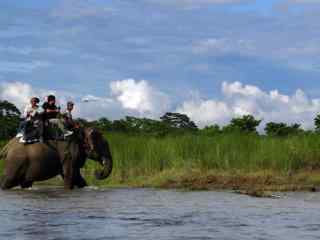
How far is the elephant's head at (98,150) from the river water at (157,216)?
3.06 metres

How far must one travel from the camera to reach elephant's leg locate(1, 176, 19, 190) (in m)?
20.1

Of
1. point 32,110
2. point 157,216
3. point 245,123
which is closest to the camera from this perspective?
point 157,216

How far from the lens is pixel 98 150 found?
20.8 m

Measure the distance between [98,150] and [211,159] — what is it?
140 inches

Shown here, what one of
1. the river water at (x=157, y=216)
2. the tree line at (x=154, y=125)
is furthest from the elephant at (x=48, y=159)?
the tree line at (x=154, y=125)

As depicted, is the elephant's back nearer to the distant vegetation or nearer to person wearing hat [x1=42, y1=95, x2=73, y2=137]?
person wearing hat [x1=42, y1=95, x2=73, y2=137]

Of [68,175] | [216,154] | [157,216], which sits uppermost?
[216,154]

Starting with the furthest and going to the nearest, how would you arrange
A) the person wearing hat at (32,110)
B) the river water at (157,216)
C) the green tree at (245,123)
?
the green tree at (245,123) < the person wearing hat at (32,110) < the river water at (157,216)

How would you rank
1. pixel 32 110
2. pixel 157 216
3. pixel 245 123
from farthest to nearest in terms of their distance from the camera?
1. pixel 245 123
2. pixel 32 110
3. pixel 157 216

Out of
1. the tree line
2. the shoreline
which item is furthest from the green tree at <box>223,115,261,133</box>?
the shoreline

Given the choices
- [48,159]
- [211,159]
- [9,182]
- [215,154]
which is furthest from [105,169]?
[215,154]

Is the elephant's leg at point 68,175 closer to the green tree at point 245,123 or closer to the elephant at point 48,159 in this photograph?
the elephant at point 48,159

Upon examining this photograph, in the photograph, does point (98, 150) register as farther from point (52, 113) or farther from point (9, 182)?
point (9, 182)

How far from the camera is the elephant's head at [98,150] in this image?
2067cm
